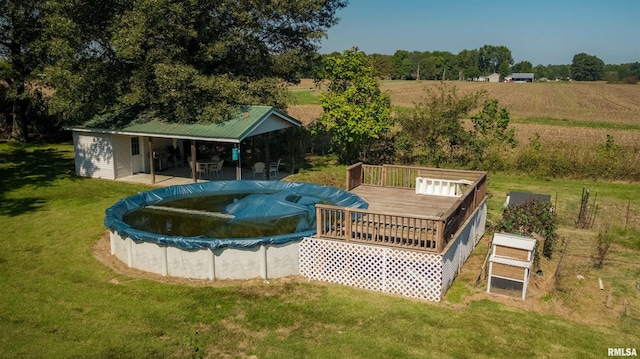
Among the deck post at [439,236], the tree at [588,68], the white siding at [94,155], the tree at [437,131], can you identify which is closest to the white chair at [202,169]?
the white siding at [94,155]

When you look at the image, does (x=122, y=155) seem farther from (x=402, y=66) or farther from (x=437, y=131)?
(x=402, y=66)

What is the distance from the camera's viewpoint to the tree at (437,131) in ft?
62.4

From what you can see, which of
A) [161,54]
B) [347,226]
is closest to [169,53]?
[161,54]

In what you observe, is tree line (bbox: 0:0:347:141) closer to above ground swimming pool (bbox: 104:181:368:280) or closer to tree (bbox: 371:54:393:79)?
tree (bbox: 371:54:393:79)

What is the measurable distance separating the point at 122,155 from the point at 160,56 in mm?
4105

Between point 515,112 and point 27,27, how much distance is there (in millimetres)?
A: 39601

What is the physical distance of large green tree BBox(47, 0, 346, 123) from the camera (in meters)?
16.9

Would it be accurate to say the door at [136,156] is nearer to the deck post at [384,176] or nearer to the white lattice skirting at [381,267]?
the deck post at [384,176]

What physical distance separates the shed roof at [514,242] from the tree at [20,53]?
71.8ft

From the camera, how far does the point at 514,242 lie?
890cm

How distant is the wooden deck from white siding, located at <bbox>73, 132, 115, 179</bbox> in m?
10.1

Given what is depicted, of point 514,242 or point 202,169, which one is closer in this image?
point 514,242

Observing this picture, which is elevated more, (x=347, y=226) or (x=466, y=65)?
(x=466, y=65)

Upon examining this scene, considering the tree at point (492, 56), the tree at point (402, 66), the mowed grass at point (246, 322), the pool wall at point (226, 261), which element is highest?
the tree at point (492, 56)
